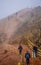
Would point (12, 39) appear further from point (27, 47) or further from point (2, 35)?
point (27, 47)

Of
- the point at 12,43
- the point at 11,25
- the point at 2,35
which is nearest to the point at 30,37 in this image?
the point at 12,43

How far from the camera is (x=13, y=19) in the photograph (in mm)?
25094

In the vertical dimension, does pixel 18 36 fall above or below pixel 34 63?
above

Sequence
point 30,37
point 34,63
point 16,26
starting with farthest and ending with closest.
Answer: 1. point 16,26
2. point 30,37
3. point 34,63

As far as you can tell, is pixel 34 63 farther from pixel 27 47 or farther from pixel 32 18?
pixel 32 18

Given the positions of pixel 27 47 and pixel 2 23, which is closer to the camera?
pixel 27 47

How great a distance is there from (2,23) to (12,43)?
624 centimetres

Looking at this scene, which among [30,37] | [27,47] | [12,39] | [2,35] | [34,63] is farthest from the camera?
[2,35]

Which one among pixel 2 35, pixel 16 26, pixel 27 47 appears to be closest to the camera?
pixel 27 47

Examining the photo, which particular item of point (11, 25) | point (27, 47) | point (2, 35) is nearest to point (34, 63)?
point (27, 47)

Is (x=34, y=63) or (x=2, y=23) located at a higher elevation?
(x=2, y=23)

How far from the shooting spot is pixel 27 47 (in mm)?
17359

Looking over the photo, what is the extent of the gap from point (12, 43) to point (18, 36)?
172 centimetres

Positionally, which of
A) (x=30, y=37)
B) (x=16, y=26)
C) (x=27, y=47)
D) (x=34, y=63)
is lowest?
(x=34, y=63)
